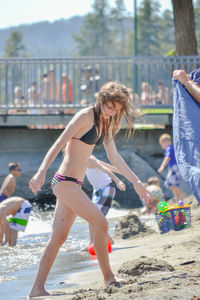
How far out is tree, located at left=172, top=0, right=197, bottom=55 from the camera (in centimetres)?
1748

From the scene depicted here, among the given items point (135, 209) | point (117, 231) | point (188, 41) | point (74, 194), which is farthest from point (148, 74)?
point (74, 194)

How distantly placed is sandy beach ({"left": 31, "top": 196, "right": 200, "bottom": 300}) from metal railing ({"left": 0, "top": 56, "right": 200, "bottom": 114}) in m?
8.37

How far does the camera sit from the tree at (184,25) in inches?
688

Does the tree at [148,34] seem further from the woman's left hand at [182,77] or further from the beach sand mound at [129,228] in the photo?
the woman's left hand at [182,77]

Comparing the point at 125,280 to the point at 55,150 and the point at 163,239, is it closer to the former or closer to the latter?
the point at 55,150

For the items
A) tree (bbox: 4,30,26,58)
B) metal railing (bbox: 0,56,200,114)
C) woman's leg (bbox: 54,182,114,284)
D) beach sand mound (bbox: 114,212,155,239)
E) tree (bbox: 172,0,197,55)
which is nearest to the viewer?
woman's leg (bbox: 54,182,114,284)

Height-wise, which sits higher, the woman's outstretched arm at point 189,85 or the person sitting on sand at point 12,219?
the woman's outstretched arm at point 189,85

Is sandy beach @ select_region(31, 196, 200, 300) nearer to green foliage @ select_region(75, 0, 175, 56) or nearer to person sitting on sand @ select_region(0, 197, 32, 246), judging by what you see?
person sitting on sand @ select_region(0, 197, 32, 246)

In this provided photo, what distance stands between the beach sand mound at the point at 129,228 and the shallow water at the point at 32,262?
1.71 ft

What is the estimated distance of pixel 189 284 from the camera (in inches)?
201

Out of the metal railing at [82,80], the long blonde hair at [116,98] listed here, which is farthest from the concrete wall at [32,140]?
the long blonde hair at [116,98]

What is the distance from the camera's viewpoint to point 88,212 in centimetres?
561

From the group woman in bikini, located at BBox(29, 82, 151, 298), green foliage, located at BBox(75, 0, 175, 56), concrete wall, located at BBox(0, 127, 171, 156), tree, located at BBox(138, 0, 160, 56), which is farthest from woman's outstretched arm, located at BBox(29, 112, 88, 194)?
tree, located at BBox(138, 0, 160, 56)

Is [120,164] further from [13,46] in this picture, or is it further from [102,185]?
[13,46]
